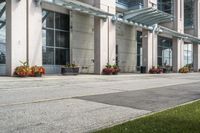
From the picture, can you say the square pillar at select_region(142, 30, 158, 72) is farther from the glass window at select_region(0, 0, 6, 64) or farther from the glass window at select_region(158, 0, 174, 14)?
the glass window at select_region(0, 0, 6, 64)

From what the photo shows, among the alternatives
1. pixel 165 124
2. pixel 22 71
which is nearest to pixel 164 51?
pixel 22 71

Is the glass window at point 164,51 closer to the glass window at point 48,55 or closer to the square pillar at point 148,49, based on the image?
the square pillar at point 148,49

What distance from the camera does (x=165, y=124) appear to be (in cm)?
717

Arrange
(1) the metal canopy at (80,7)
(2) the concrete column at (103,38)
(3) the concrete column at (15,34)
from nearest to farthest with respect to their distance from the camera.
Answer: (3) the concrete column at (15,34) → (1) the metal canopy at (80,7) → (2) the concrete column at (103,38)

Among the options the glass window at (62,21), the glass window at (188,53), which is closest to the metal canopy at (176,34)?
the glass window at (188,53)

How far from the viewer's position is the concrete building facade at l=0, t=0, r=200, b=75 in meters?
24.0

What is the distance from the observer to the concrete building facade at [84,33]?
24.0 m

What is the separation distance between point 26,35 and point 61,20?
10095 millimetres

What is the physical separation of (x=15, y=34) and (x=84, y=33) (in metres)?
13.8

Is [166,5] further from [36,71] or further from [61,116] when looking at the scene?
[61,116]

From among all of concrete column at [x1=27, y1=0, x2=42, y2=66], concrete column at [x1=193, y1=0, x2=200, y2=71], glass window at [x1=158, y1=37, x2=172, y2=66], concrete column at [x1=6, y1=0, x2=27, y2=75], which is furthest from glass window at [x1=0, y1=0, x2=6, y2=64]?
concrete column at [x1=193, y1=0, x2=200, y2=71]

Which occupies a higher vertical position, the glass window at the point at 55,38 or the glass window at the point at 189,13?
the glass window at the point at 189,13

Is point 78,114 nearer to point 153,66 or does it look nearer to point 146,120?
point 146,120

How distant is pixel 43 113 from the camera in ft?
28.3
